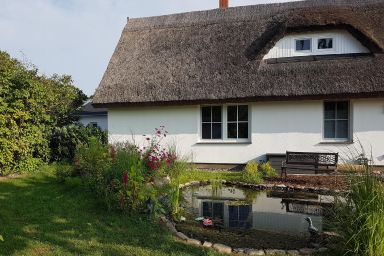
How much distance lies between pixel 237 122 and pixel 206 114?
1.27 metres

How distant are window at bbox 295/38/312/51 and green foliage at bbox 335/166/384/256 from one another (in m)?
9.23

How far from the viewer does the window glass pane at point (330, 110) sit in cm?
1218

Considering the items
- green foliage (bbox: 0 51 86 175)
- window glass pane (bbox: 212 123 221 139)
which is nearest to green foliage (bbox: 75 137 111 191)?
green foliage (bbox: 0 51 86 175)

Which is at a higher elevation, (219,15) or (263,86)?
(219,15)

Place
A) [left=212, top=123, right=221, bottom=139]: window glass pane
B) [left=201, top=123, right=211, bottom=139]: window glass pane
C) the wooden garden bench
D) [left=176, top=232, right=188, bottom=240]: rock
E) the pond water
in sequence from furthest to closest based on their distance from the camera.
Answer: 1. [left=201, top=123, right=211, bottom=139]: window glass pane
2. [left=212, top=123, right=221, bottom=139]: window glass pane
3. the wooden garden bench
4. the pond water
5. [left=176, top=232, right=188, bottom=240]: rock

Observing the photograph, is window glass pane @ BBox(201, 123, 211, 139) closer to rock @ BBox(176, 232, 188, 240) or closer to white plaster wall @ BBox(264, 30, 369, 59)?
white plaster wall @ BBox(264, 30, 369, 59)

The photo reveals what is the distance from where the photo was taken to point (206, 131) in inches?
528

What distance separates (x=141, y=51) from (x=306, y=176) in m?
8.89

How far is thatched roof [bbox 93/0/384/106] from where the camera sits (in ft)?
38.3

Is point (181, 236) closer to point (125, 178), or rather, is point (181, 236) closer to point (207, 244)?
point (207, 244)

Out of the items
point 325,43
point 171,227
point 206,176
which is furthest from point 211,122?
point 171,227

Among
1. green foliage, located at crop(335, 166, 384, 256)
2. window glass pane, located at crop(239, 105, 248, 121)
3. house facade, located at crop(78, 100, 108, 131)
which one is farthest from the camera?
house facade, located at crop(78, 100, 108, 131)

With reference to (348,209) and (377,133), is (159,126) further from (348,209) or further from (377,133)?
(348,209)

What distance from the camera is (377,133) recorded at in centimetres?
1154
